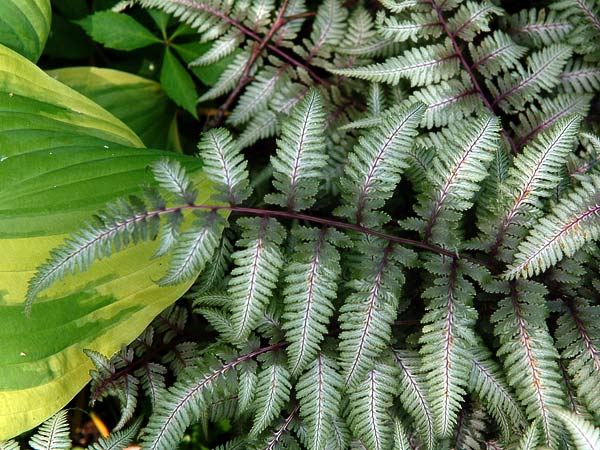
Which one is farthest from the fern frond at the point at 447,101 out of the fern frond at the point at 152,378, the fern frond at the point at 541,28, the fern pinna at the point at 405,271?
the fern frond at the point at 152,378

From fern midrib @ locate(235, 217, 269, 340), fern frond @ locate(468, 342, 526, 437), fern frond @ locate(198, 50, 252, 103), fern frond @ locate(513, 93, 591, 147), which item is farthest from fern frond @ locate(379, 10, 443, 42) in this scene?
fern frond @ locate(468, 342, 526, 437)

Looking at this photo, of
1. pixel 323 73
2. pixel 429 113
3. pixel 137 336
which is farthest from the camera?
pixel 323 73

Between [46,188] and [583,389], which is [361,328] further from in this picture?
[46,188]

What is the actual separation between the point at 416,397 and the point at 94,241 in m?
0.84

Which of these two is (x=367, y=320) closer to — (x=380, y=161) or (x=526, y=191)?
(x=380, y=161)

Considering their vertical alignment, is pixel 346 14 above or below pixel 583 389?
above

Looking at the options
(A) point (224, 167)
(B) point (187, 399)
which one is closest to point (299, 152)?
(A) point (224, 167)

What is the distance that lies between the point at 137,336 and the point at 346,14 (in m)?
1.19

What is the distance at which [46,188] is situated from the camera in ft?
4.52

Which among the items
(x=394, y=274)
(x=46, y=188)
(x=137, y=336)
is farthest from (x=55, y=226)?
(x=394, y=274)

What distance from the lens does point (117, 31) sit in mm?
1858

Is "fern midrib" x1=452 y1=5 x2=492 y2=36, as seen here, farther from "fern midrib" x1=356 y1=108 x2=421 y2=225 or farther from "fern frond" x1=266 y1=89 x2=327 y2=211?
"fern frond" x1=266 y1=89 x2=327 y2=211

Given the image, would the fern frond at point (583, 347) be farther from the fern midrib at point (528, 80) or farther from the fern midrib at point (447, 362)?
the fern midrib at point (528, 80)

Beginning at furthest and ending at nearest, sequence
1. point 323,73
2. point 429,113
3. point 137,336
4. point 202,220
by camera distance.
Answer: point 323,73, point 429,113, point 137,336, point 202,220
